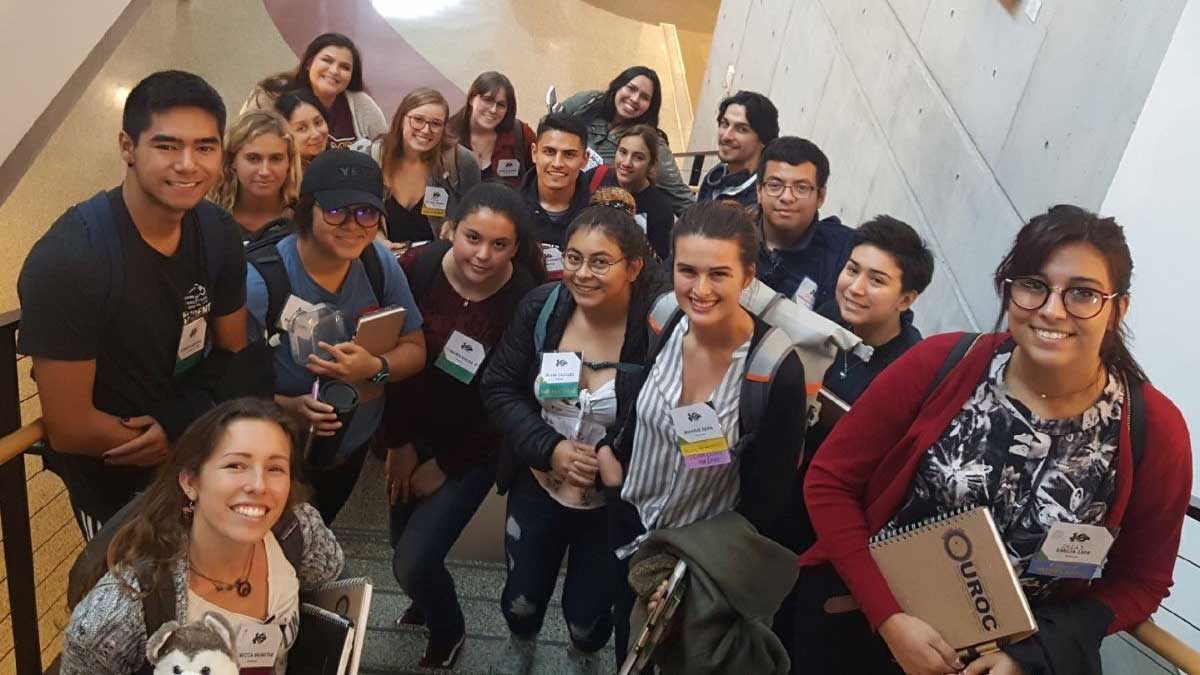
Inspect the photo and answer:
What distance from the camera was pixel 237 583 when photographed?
205 cm

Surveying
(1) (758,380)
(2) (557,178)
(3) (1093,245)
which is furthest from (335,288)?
(3) (1093,245)

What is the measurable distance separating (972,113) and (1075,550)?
2.74 meters

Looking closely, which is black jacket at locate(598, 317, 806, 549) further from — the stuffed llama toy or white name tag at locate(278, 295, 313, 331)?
the stuffed llama toy

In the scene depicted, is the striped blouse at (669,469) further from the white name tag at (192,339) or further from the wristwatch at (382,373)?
the white name tag at (192,339)

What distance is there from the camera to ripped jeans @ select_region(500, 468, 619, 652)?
9.61ft

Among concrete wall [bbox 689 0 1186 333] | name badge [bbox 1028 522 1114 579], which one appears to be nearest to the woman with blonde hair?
name badge [bbox 1028 522 1114 579]

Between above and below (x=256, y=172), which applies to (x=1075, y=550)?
below

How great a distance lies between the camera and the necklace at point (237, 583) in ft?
6.59

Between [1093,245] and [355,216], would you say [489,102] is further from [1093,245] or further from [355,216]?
[1093,245]

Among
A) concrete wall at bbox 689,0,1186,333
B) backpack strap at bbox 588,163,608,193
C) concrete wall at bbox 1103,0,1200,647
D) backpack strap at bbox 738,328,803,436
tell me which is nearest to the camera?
backpack strap at bbox 738,328,803,436

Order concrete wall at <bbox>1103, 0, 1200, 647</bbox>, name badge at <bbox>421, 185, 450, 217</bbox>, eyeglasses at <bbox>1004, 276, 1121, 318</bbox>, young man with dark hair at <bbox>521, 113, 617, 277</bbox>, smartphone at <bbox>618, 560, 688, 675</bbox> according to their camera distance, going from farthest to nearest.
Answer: name badge at <bbox>421, 185, 450, 217</bbox> < young man with dark hair at <bbox>521, 113, 617, 277</bbox> < concrete wall at <bbox>1103, 0, 1200, 647</bbox> < smartphone at <bbox>618, 560, 688, 675</bbox> < eyeglasses at <bbox>1004, 276, 1121, 318</bbox>

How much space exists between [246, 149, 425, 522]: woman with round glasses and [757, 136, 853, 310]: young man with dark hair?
1450 mm

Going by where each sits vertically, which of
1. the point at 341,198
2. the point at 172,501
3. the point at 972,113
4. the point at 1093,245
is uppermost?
the point at 972,113

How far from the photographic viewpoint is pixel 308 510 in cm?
232
